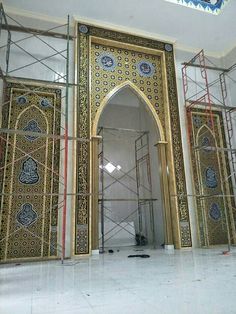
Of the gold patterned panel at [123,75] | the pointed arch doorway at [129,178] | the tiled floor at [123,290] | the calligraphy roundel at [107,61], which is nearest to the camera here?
the tiled floor at [123,290]

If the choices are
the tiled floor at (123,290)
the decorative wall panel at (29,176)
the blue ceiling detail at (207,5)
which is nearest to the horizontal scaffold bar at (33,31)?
the decorative wall panel at (29,176)

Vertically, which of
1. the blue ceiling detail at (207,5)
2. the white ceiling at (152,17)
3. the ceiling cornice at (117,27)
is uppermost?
the blue ceiling detail at (207,5)

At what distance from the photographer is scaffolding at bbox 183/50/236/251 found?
17.4ft

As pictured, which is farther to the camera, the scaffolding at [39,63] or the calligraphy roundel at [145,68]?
the calligraphy roundel at [145,68]

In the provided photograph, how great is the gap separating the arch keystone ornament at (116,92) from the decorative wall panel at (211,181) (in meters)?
Result: 0.37

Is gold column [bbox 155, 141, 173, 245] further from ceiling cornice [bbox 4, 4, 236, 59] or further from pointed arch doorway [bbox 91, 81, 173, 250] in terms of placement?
ceiling cornice [bbox 4, 4, 236, 59]

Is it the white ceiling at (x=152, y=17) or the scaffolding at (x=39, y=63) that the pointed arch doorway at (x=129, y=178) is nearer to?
the white ceiling at (x=152, y=17)

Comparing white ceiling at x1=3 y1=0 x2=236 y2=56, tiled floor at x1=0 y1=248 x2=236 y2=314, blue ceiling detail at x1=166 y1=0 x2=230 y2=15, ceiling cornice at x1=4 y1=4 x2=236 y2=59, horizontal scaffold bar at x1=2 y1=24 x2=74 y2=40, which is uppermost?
blue ceiling detail at x1=166 y1=0 x2=230 y2=15

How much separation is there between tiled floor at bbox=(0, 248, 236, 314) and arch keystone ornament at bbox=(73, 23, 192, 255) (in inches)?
Answer: 58.8

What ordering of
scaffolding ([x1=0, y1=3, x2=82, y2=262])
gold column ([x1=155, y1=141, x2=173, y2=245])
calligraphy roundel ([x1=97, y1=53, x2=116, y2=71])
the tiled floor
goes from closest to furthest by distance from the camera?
the tiled floor < scaffolding ([x1=0, y1=3, x2=82, y2=262]) < gold column ([x1=155, y1=141, x2=173, y2=245]) < calligraphy roundel ([x1=97, y1=53, x2=116, y2=71])

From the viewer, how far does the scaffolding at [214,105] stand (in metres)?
5.30

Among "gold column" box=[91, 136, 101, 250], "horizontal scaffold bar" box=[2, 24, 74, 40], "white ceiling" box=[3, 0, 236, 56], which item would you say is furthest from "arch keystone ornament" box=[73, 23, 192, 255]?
"horizontal scaffold bar" box=[2, 24, 74, 40]

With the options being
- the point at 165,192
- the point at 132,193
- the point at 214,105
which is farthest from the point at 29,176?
the point at 214,105

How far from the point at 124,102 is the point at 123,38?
253 centimetres
